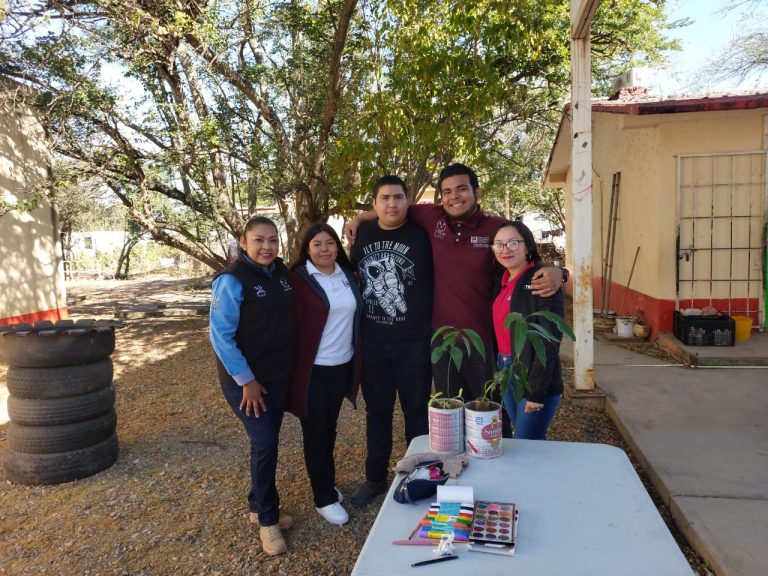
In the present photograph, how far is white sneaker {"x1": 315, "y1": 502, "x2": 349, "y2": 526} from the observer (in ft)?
10.3

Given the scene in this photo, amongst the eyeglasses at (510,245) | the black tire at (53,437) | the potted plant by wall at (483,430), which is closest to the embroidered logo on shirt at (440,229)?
the eyeglasses at (510,245)

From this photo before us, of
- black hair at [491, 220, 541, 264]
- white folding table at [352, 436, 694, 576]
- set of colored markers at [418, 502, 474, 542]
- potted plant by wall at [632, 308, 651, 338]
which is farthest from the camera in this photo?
potted plant by wall at [632, 308, 651, 338]

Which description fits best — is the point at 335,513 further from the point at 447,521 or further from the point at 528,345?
the point at 447,521

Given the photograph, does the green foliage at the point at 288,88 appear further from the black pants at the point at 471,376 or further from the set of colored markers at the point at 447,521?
the set of colored markers at the point at 447,521

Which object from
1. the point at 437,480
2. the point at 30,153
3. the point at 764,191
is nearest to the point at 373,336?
the point at 437,480

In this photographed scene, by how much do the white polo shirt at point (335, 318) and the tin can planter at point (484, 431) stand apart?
1123mm

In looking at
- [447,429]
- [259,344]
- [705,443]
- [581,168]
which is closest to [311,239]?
[259,344]

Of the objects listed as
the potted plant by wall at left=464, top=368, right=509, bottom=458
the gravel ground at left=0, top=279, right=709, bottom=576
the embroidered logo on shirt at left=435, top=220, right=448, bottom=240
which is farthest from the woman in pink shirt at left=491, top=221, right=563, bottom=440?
the gravel ground at left=0, top=279, right=709, bottom=576

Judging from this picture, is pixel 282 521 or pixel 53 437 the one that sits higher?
pixel 53 437

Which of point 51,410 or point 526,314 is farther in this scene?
point 51,410

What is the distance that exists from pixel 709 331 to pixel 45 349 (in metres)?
6.12

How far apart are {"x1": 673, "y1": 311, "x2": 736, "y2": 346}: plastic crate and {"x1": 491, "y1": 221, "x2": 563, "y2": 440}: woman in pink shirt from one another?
13.9 feet

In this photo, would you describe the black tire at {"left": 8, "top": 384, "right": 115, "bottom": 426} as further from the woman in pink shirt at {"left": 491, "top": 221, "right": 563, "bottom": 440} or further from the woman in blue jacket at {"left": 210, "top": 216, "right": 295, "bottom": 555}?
the woman in pink shirt at {"left": 491, "top": 221, "right": 563, "bottom": 440}

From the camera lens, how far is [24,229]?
962 cm
